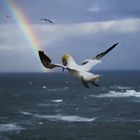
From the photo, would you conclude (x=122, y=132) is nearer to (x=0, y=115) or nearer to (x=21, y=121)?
(x=21, y=121)

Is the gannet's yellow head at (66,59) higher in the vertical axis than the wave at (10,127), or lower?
higher

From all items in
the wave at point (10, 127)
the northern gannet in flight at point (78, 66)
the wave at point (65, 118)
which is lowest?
the wave at point (10, 127)

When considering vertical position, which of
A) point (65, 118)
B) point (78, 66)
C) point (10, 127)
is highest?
point (78, 66)

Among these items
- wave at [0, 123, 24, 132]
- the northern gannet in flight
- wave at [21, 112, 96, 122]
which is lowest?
wave at [0, 123, 24, 132]

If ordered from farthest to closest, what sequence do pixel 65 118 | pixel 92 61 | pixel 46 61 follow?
pixel 65 118 → pixel 92 61 → pixel 46 61

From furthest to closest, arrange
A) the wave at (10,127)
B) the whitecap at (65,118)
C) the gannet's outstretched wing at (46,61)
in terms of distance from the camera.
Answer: the whitecap at (65,118) → the wave at (10,127) → the gannet's outstretched wing at (46,61)

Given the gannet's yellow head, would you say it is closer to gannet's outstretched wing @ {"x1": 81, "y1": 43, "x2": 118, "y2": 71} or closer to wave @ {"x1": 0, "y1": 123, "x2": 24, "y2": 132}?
gannet's outstretched wing @ {"x1": 81, "y1": 43, "x2": 118, "y2": 71}

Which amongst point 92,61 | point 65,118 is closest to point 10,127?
point 65,118

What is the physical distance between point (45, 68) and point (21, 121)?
91.0m

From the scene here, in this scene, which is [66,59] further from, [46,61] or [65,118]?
[65,118]

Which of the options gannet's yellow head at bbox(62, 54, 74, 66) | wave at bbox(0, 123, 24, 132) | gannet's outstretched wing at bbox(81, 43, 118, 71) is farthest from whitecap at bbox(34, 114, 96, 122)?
gannet's yellow head at bbox(62, 54, 74, 66)

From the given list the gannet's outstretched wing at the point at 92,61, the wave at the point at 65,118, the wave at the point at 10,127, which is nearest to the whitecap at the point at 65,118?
the wave at the point at 65,118

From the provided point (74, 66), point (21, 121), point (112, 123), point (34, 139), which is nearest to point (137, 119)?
point (112, 123)

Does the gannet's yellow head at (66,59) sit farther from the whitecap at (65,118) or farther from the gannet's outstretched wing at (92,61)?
the whitecap at (65,118)
